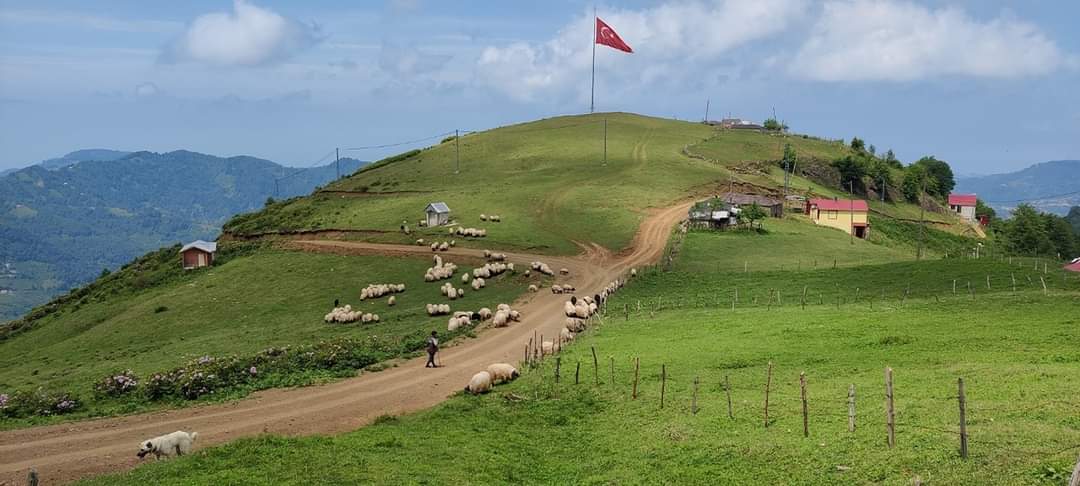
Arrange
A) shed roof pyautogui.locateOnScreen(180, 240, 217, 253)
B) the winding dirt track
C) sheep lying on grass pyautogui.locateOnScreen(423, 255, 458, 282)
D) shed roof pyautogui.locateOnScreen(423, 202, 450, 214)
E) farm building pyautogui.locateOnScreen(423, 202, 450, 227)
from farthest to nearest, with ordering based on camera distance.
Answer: shed roof pyautogui.locateOnScreen(180, 240, 217, 253), shed roof pyautogui.locateOnScreen(423, 202, 450, 214), farm building pyautogui.locateOnScreen(423, 202, 450, 227), sheep lying on grass pyautogui.locateOnScreen(423, 255, 458, 282), the winding dirt track

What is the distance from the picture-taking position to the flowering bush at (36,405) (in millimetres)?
39312

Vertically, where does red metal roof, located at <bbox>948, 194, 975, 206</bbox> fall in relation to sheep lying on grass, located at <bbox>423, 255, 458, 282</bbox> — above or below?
above

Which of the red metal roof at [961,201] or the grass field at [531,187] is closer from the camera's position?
the grass field at [531,187]

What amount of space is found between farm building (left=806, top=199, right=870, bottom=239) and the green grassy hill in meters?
3.48

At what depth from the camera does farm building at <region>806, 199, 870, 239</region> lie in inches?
4183

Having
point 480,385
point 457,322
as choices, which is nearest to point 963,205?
point 457,322

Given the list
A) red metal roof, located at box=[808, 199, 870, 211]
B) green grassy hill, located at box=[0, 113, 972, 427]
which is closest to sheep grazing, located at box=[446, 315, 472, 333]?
green grassy hill, located at box=[0, 113, 972, 427]

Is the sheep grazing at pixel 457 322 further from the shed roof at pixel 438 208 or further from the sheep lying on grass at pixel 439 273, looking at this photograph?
the shed roof at pixel 438 208

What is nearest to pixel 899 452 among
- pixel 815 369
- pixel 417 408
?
pixel 815 369

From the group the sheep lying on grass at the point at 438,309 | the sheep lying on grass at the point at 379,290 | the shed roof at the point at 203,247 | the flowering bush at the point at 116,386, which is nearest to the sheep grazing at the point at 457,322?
the sheep lying on grass at the point at 438,309

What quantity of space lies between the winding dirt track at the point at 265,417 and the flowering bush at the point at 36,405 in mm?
3163

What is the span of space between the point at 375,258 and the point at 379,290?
14.1 meters

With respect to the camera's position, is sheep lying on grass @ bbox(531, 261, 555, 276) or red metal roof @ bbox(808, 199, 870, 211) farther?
red metal roof @ bbox(808, 199, 870, 211)

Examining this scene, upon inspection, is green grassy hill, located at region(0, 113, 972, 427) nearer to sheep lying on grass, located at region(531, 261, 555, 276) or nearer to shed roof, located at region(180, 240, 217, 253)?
shed roof, located at region(180, 240, 217, 253)
